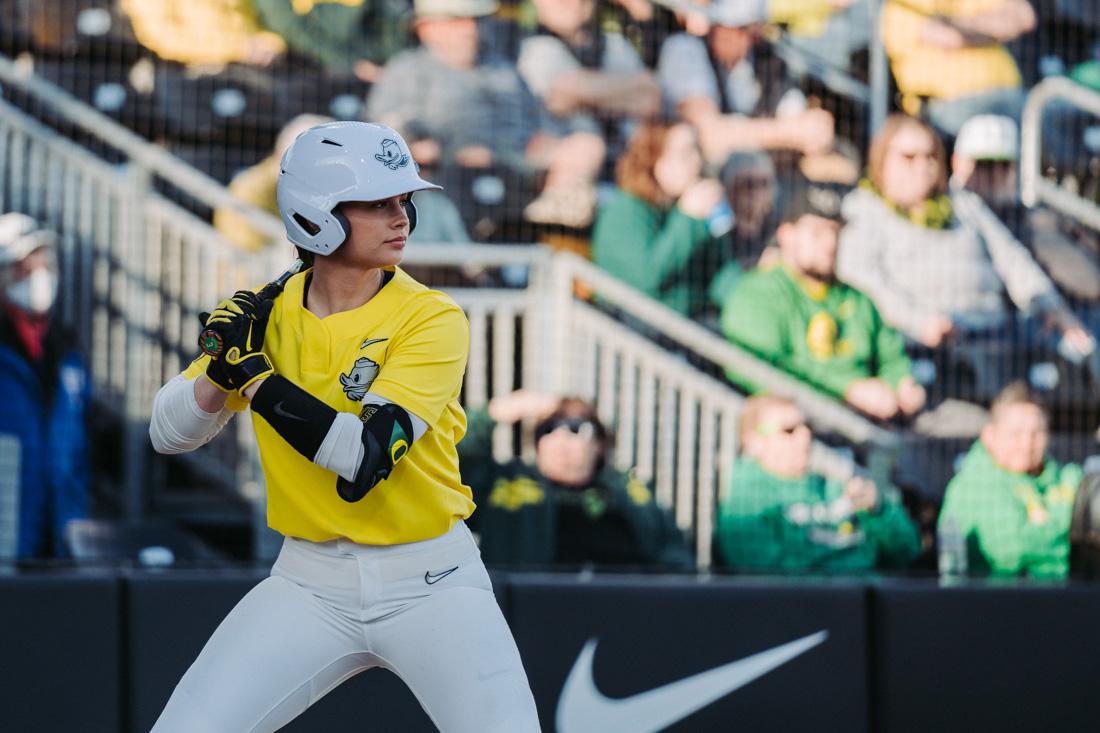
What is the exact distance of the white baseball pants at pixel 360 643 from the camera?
271cm

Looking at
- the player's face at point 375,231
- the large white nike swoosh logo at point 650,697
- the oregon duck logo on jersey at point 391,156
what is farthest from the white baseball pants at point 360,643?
the large white nike swoosh logo at point 650,697

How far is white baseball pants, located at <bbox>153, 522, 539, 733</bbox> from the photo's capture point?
2.71 m

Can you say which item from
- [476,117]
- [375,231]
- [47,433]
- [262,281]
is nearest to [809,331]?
[476,117]

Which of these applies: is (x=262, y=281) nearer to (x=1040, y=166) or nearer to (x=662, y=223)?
(x=662, y=223)

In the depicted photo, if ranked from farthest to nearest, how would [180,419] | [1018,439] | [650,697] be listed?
[1018,439] → [650,697] → [180,419]

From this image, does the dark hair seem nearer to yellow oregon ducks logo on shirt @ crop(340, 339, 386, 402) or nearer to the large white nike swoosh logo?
the large white nike swoosh logo

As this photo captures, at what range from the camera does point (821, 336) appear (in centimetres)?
582

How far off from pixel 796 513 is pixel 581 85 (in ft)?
6.26

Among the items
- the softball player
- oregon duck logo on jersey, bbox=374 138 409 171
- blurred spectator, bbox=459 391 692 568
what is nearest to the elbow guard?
the softball player

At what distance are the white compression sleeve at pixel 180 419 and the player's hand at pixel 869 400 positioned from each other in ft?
11.1

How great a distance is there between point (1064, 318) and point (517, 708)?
4.00m

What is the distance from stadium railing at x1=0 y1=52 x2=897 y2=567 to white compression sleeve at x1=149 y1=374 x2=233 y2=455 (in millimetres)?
2729

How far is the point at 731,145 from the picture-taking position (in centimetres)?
596

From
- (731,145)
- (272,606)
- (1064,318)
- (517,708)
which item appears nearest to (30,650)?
(272,606)
